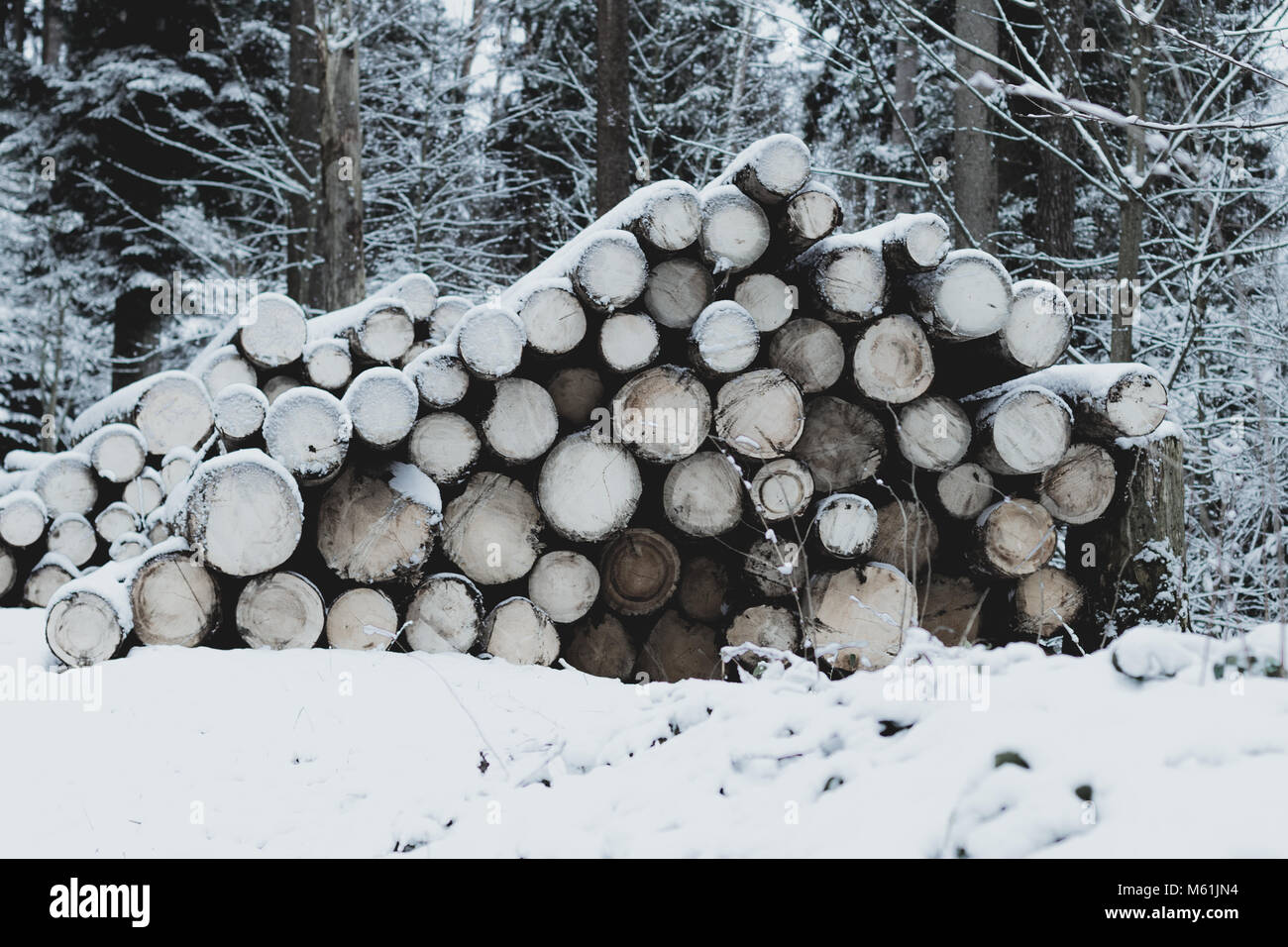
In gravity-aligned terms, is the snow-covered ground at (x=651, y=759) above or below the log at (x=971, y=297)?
below

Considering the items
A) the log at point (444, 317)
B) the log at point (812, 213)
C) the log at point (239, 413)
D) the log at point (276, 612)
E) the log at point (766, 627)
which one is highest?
A: the log at point (812, 213)

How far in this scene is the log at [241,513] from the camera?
3320 millimetres

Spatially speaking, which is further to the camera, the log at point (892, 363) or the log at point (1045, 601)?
the log at point (1045, 601)

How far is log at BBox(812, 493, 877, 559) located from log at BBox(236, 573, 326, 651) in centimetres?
192

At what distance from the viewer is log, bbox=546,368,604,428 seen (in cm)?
387

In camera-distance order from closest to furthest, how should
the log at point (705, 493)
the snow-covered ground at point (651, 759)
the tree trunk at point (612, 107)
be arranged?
1. the snow-covered ground at point (651, 759)
2. the log at point (705, 493)
3. the tree trunk at point (612, 107)

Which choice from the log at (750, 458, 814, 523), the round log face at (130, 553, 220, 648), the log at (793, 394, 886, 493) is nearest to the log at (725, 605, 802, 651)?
the log at (750, 458, 814, 523)

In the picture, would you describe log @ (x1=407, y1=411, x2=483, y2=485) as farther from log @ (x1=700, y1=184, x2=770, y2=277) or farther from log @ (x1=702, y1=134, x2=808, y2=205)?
A: log @ (x1=702, y1=134, x2=808, y2=205)

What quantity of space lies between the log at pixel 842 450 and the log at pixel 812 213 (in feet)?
2.44

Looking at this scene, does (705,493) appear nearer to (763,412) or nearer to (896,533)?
(763,412)

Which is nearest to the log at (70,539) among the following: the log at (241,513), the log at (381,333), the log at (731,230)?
the log at (381,333)

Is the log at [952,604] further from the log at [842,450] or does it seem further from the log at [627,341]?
the log at [627,341]

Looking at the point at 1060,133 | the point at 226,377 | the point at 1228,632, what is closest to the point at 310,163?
the point at 226,377
